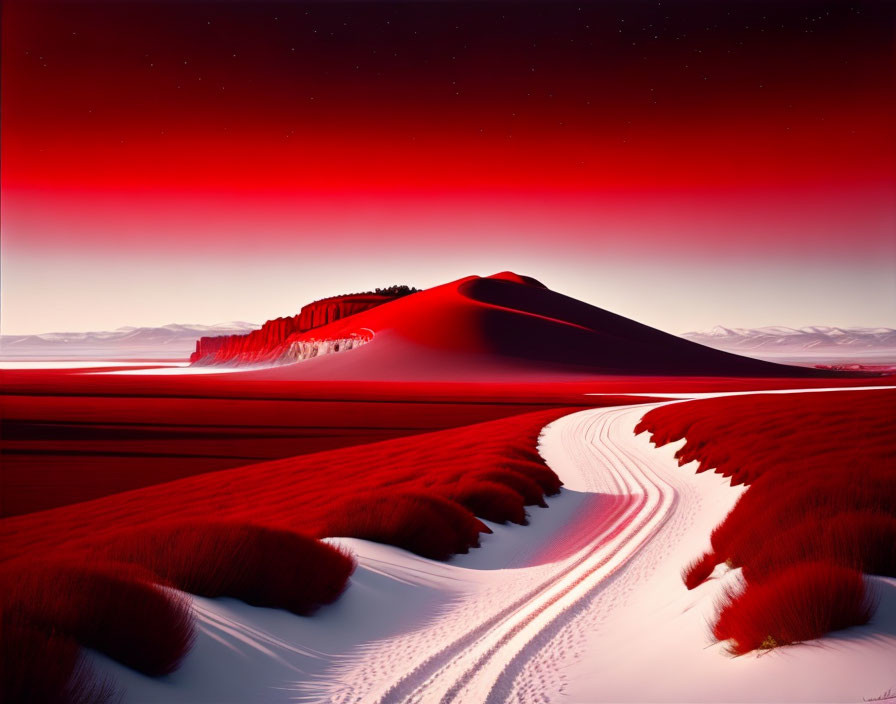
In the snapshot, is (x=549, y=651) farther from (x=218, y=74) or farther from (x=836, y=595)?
(x=218, y=74)

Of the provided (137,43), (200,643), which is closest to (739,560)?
(200,643)

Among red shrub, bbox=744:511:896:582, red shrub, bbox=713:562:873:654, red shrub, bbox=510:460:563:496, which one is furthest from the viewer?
red shrub, bbox=510:460:563:496

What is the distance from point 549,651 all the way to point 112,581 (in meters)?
3.70

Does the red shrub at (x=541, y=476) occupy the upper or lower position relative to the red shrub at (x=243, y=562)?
lower

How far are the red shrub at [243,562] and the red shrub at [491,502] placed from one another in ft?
19.2

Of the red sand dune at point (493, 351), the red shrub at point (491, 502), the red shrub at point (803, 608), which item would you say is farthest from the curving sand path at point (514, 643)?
the red sand dune at point (493, 351)

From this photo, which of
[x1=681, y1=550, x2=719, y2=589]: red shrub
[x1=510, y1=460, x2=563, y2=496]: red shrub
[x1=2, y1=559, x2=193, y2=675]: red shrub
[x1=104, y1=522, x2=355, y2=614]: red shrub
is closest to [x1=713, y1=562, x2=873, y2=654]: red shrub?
[x1=681, y1=550, x2=719, y2=589]: red shrub

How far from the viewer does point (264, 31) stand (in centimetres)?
1047

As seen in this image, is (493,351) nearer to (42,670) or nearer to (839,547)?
(839,547)

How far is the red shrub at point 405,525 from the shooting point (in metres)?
10.3

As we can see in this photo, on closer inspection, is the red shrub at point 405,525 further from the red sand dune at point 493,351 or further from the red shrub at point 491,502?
the red sand dune at point 493,351

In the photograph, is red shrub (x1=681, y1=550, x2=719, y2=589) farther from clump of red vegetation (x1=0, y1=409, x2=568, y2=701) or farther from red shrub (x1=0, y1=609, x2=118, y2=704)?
red shrub (x1=0, y1=609, x2=118, y2=704)

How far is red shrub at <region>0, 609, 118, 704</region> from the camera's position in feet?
13.1

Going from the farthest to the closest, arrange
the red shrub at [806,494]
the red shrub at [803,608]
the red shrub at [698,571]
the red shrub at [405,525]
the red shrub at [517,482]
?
the red shrub at [517,482]
the red shrub at [405,525]
the red shrub at [698,571]
the red shrub at [806,494]
the red shrub at [803,608]
